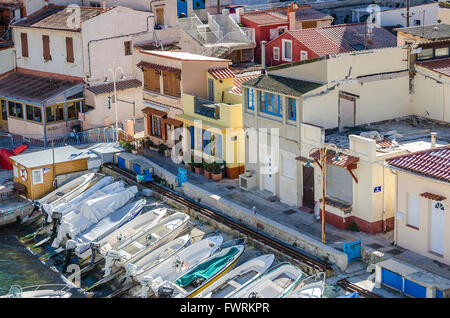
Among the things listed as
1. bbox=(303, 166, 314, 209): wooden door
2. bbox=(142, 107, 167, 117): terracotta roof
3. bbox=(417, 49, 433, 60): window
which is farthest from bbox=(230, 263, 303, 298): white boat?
bbox=(142, 107, 167, 117): terracotta roof

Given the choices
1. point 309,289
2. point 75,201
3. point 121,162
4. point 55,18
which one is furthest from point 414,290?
point 55,18

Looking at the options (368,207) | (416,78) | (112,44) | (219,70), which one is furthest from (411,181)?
(112,44)

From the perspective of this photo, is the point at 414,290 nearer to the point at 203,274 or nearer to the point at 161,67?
the point at 203,274

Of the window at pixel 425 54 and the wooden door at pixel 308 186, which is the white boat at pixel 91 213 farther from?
the window at pixel 425 54

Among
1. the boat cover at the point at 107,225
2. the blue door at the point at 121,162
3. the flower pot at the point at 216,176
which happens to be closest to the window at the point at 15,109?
the blue door at the point at 121,162

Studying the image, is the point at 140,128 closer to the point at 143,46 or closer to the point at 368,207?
the point at 143,46
